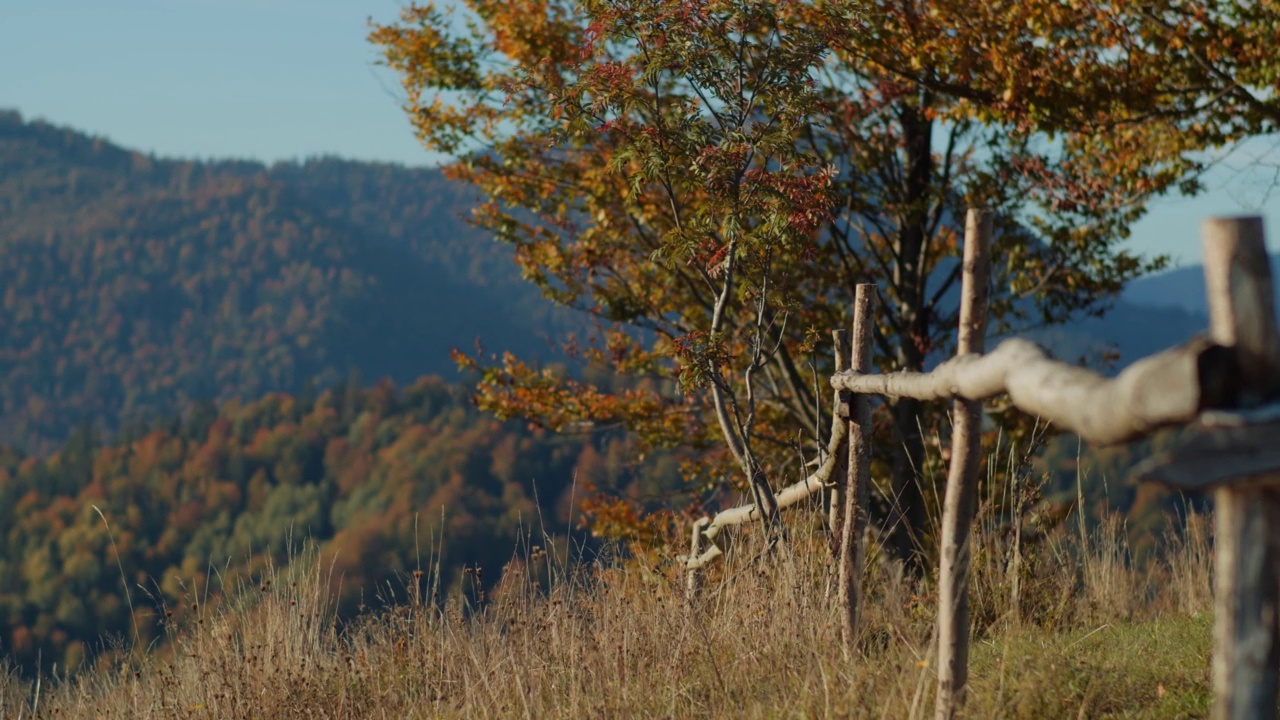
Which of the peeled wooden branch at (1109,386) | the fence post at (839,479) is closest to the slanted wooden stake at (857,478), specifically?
the fence post at (839,479)

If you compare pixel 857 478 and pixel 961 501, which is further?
pixel 857 478

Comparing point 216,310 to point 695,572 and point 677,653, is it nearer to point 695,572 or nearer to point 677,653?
point 695,572

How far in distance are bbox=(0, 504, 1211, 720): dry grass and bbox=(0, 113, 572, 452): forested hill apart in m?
127

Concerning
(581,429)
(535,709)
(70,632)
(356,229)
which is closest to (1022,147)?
(581,429)

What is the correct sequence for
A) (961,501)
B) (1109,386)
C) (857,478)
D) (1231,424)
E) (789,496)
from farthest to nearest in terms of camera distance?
1. (789,496)
2. (857,478)
3. (961,501)
4. (1109,386)
5. (1231,424)

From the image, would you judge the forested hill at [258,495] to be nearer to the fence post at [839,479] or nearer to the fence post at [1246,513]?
the fence post at [839,479]

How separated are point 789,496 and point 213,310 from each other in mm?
163298

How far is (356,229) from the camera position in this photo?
177500mm

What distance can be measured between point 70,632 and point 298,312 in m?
89.5

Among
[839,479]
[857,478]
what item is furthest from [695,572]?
[857,478]

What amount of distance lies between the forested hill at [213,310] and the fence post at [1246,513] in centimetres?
13105

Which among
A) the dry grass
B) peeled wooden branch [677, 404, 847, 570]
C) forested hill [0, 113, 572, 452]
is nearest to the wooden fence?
the dry grass

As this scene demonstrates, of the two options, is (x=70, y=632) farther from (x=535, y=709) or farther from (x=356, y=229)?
(x=356, y=229)

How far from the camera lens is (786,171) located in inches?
246
